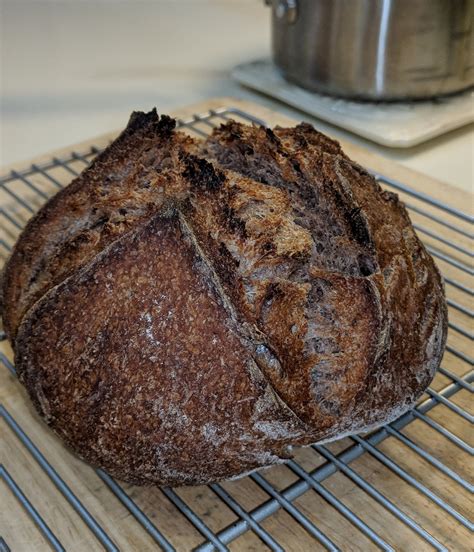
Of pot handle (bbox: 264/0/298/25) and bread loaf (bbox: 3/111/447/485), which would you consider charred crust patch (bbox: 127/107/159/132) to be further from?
pot handle (bbox: 264/0/298/25)

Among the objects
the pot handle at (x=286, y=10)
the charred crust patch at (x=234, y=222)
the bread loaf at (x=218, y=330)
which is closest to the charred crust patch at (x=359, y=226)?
the bread loaf at (x=218, y=330)

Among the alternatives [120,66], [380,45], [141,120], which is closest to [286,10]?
[380,45]

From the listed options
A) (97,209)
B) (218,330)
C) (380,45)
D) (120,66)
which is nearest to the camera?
(218,330)

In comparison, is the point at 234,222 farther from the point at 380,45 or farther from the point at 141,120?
the point at 380,45

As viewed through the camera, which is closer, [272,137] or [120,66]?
[272,137]

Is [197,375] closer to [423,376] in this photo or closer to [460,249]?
[423,376]

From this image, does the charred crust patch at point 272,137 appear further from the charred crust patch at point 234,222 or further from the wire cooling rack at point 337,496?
the wire cooling rack at point 337,496
